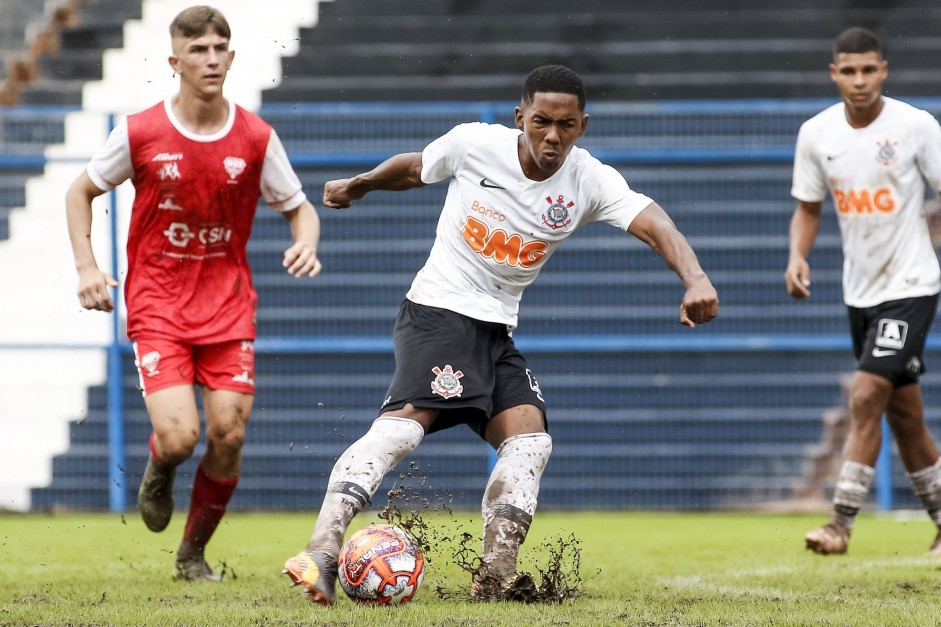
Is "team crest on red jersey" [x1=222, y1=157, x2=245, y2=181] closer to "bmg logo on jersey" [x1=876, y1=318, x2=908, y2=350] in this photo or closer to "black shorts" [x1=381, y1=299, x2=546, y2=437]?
"black shorts" [x1=381, y1=299, x2=546, y2=437]

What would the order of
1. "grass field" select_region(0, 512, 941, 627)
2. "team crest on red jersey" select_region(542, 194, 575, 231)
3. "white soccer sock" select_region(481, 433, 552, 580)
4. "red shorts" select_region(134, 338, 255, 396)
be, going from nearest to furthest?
"grass field" select_region(0, 512, 941, 627)
"white soccer sock" select_region(481, 433, 552, 580)
"team crest on red jersey" select_region(542, 194, 575, 231)
"red shorts" select_region(134, 338, 255, 396)

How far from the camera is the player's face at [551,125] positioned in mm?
4891

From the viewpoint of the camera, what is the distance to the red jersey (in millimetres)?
5629

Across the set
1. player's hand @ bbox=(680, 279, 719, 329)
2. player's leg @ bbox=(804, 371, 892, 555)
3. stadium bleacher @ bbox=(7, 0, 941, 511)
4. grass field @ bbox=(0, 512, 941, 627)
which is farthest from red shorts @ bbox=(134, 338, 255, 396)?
stadium bleacher @ bbox=(7, 0, 941, 511)

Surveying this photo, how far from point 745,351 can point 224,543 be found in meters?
4.30

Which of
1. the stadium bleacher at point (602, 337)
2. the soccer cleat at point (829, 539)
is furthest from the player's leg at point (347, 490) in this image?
the stadium bleacher at point (602, 337)

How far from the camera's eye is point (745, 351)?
34.1 feet

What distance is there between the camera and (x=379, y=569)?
467 cm

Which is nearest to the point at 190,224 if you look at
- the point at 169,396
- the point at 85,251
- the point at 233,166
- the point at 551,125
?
the point at 233,166

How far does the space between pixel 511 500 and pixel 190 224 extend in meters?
1.75

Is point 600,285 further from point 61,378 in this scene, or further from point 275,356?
point 61,378

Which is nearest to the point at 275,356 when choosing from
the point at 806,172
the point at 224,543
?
the point at 224,543

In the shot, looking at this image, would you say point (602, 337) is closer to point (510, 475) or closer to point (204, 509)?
point (204, 509)

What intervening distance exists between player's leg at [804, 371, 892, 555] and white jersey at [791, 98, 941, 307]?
443 mm
